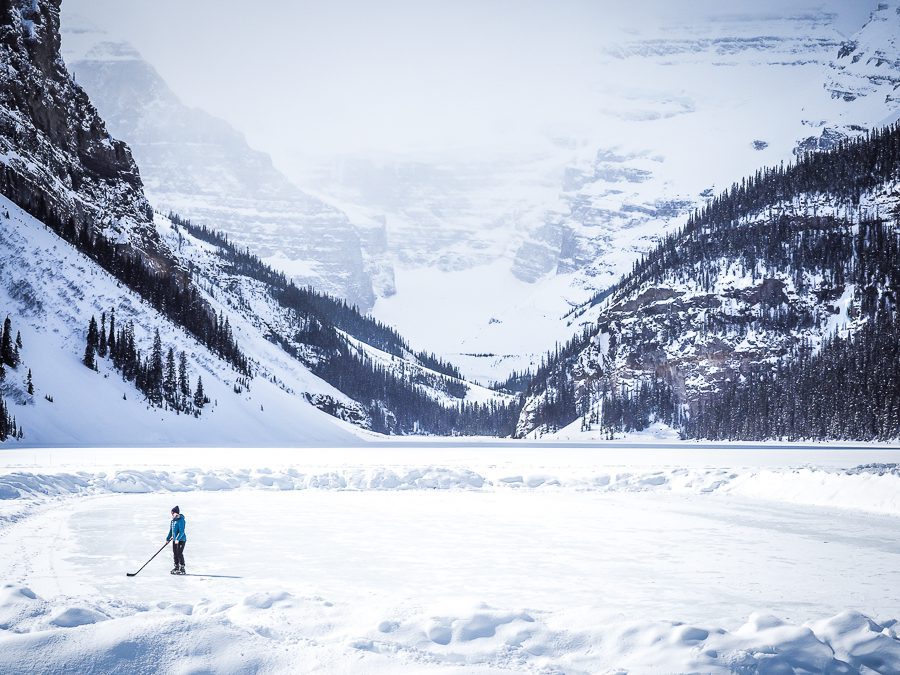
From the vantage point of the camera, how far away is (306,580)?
53.2 ft

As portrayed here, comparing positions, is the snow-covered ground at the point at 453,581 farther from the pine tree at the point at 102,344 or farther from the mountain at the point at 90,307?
the pine tree at the point at 102,344

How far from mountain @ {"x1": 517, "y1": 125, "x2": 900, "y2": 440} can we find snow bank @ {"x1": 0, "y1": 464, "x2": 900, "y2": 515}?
8249 centimetres

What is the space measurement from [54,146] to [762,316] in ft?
461

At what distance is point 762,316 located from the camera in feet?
521

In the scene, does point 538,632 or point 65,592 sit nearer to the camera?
point 538,632

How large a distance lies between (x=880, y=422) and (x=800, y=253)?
74.0m

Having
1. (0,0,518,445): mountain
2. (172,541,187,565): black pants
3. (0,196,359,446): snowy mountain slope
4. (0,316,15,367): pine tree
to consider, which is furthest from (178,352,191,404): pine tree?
(172,541,187,565): black pants

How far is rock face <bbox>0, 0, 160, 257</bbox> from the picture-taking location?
102375mm

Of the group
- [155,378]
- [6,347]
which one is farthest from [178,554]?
[155,378]

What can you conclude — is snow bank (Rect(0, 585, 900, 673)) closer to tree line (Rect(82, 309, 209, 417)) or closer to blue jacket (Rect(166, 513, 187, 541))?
blue jacket (Rect(166, 513, 187, 541))

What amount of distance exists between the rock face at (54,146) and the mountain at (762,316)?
108237 mm

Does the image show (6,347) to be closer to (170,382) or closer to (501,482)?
(170,382)

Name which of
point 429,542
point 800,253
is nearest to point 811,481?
point 429,542

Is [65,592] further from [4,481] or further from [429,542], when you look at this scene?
[4,481]
